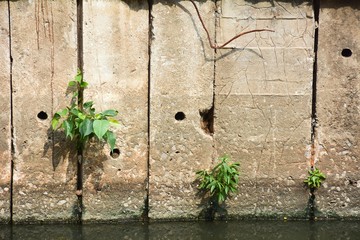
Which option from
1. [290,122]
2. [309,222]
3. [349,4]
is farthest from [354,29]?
[309,222]

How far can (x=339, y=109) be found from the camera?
16.1ft

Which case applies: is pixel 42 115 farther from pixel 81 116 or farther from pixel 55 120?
pixel 81 116

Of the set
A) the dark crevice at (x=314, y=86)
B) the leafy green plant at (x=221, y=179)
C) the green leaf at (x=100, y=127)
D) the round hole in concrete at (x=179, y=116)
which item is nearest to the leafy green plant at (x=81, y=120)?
the green leaf at (x=100, y=127)

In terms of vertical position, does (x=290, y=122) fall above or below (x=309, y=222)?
A: above

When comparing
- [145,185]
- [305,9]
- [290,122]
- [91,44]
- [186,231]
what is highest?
[305,9]

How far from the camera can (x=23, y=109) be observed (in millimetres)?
4688

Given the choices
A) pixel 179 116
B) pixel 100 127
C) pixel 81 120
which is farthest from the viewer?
pixel 179 116

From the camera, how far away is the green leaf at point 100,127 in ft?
14.7

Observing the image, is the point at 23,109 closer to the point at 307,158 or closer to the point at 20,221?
the point at 20,221

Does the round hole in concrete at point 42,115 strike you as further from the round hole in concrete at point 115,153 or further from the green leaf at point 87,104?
the round hole in concrete at point 115,153

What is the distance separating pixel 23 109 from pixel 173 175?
1.26m

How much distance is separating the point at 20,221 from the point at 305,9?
9.02 ft

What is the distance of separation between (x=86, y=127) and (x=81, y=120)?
83 mm

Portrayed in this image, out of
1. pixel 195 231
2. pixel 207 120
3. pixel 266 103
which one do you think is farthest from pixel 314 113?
pixel 195 231
